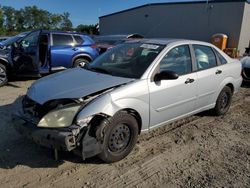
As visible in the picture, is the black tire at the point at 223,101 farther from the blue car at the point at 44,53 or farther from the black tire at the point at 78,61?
the black tire at the point at 78,61

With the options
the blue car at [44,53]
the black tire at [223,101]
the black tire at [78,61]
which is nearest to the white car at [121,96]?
the black tire at [223,101]

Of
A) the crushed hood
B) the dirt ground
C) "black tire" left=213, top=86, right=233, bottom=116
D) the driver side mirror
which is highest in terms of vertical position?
the driver side mirror

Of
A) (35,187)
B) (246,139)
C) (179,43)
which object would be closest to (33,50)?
(179,43)

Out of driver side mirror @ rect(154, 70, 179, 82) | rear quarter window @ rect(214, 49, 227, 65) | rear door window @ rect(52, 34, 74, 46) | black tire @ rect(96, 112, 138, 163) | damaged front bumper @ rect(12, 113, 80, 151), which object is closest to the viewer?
damaged front bumper @ rect(12, 113, 80, 151)

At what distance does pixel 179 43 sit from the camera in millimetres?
4383

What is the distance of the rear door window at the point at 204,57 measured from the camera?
4.61m

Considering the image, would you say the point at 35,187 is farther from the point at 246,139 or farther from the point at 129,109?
the point at 246,139

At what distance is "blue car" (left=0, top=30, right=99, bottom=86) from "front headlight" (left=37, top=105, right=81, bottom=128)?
4.88 meters

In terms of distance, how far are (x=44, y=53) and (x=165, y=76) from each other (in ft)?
19.1

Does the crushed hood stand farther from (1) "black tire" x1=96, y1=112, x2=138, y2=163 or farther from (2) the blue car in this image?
(2) the blue car

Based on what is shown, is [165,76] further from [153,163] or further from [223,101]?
[223,101]

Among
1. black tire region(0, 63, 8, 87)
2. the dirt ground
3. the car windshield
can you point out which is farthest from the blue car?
the car windshield

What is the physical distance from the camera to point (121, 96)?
339 centimetres

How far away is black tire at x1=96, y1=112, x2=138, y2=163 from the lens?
3.27 metres
